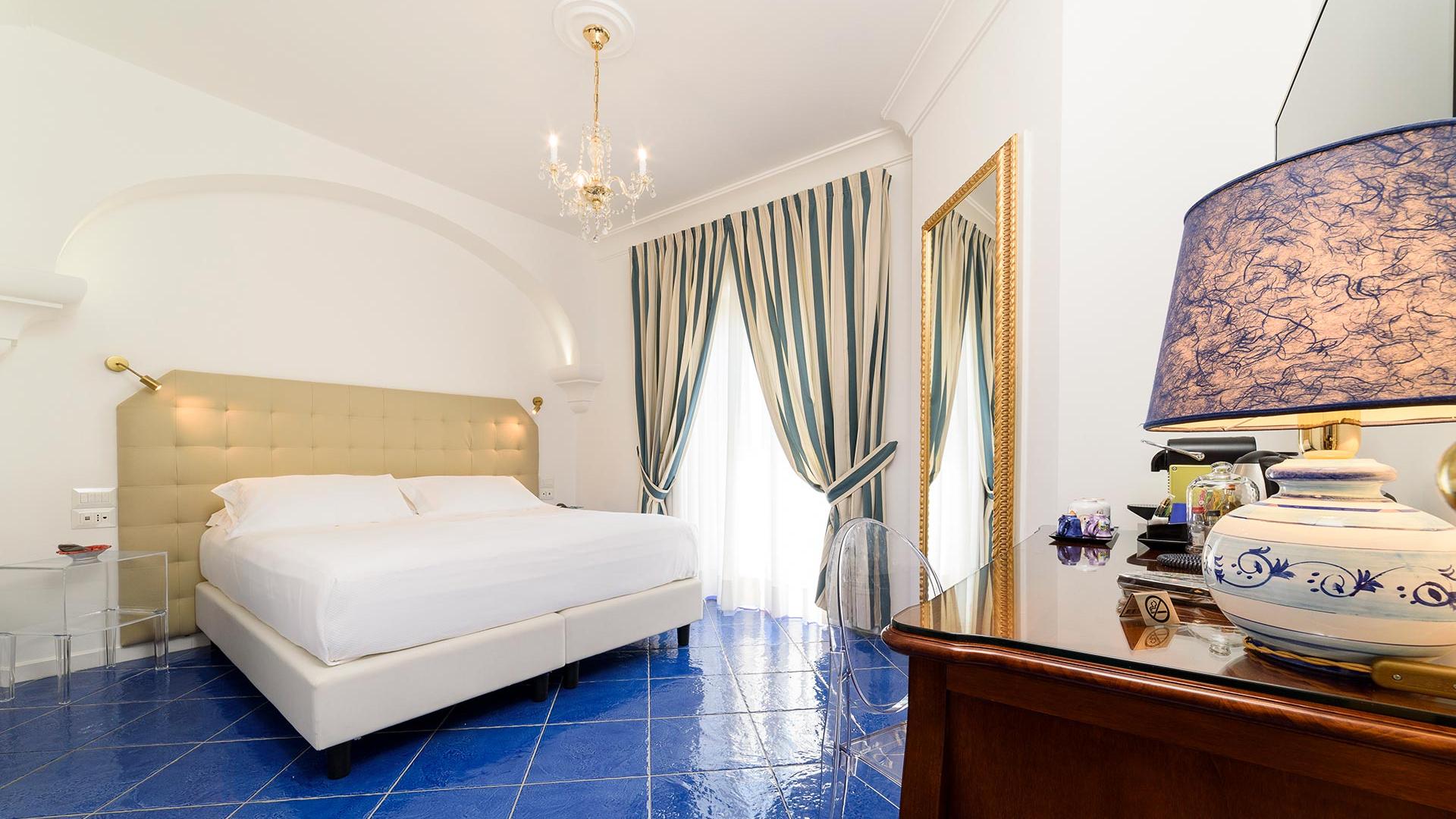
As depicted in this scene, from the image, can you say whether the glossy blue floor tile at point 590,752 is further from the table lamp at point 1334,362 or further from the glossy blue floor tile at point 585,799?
the table lamp at point 1334,362

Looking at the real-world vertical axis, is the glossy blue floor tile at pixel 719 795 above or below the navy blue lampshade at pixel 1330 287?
below

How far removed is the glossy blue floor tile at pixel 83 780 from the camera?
5.72ft

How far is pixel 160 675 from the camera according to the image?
271cm

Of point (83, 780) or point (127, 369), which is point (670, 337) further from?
point (83, 780)

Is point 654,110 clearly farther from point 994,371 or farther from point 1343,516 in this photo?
point 1343,516

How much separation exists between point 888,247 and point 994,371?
1437mm

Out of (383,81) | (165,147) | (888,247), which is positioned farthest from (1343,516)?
(165,147)

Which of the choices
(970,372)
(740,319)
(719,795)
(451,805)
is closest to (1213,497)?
(970,372)

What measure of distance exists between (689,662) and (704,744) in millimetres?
810

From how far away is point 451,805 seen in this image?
1796mm

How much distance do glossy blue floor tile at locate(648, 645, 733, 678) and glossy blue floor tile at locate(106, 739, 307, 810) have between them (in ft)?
4.77

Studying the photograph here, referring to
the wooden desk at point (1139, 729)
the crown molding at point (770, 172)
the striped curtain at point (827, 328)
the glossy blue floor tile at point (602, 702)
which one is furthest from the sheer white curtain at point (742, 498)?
the wooden desk at point (1139, 729)

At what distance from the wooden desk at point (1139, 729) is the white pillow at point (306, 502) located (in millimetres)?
3246

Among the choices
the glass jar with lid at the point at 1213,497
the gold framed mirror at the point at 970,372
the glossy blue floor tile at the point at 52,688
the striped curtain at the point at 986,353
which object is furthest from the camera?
the glossy blue floor tile at the point at 52,688
